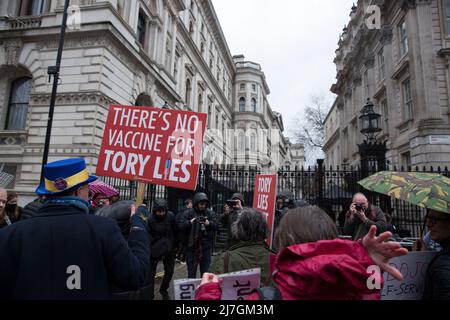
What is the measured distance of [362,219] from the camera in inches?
161

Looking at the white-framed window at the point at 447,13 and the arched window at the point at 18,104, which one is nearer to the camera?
the arched window at the point at 18,104

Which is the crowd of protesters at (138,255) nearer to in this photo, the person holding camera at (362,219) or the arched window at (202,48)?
the person holding camera at (362,219)

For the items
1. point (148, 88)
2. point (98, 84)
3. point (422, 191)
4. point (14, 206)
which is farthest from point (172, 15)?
point (422, 191)

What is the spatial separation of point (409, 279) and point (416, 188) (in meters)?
0.84

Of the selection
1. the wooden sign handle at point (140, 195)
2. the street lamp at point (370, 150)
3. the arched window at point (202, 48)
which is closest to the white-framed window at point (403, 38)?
the street lamp at point (370, 150)

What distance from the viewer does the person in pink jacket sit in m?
1.33

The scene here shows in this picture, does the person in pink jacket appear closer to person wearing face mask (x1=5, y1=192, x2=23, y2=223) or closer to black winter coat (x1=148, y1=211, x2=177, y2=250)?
black winter coat (x1=148, y1=211, x2=177, y2=250)

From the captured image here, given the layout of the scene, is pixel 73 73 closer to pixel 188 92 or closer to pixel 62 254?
pixel 62 254

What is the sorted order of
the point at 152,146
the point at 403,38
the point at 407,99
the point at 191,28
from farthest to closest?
the point at 191,28 < the point at 403,38 < the point at 407,99 < the point at 152,146

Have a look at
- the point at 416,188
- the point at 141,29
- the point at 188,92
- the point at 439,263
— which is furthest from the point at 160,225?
the point at 188,92

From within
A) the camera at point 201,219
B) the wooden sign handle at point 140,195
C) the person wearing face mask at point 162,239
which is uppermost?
the wooden sign handle at point 140,195

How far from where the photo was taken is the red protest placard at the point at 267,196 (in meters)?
5.00

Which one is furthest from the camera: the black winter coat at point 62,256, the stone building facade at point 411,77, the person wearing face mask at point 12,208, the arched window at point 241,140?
the arched window at point 241,140

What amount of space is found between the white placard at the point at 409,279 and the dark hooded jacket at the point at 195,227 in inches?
163
